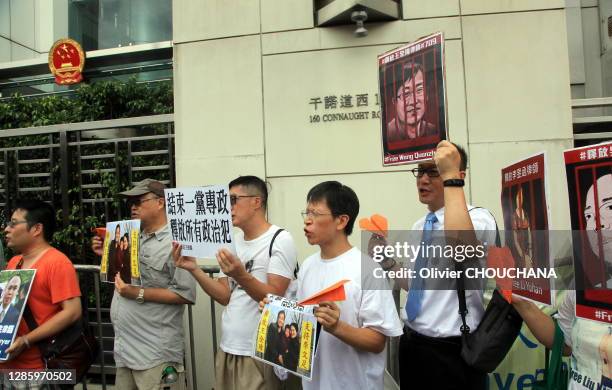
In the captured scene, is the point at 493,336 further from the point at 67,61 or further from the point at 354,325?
the point at 67,61

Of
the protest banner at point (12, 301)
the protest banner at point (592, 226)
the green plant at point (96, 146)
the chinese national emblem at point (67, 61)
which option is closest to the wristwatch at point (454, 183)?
the protest banner at point (592, 226)

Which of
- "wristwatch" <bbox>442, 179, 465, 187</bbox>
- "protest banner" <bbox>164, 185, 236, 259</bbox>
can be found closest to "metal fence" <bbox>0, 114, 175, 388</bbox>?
"protest banner" <bbox>164, 185, 236, 259</bbox>

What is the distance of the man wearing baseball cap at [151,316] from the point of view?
3353 millimetres

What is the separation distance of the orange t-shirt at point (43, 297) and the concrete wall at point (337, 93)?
6.75ft

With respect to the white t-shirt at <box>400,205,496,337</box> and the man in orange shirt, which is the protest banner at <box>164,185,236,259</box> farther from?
the white t-shirt at <box>400,205,496,337</box>

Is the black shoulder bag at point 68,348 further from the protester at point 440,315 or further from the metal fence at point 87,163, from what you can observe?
the metal fence at point 87,163

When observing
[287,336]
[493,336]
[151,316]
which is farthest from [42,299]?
[493,336]

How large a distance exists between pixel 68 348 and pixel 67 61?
8.86 metres

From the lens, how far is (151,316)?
134 inches

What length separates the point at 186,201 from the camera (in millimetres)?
3018

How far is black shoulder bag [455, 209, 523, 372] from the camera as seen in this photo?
2295mm

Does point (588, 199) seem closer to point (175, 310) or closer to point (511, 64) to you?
point (175, 310)

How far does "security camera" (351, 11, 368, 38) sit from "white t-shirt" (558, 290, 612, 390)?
382 centimetres

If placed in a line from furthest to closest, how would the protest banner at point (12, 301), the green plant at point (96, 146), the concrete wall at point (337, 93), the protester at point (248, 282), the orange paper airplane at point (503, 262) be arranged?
1. the green plant at point (96, 146)
2. the concrete wall at point (337, 93)
3. the protest banner at point (12, 301)
4. the protester at point (248, 282)
5. the orange paper airplane at point (503, 262)
